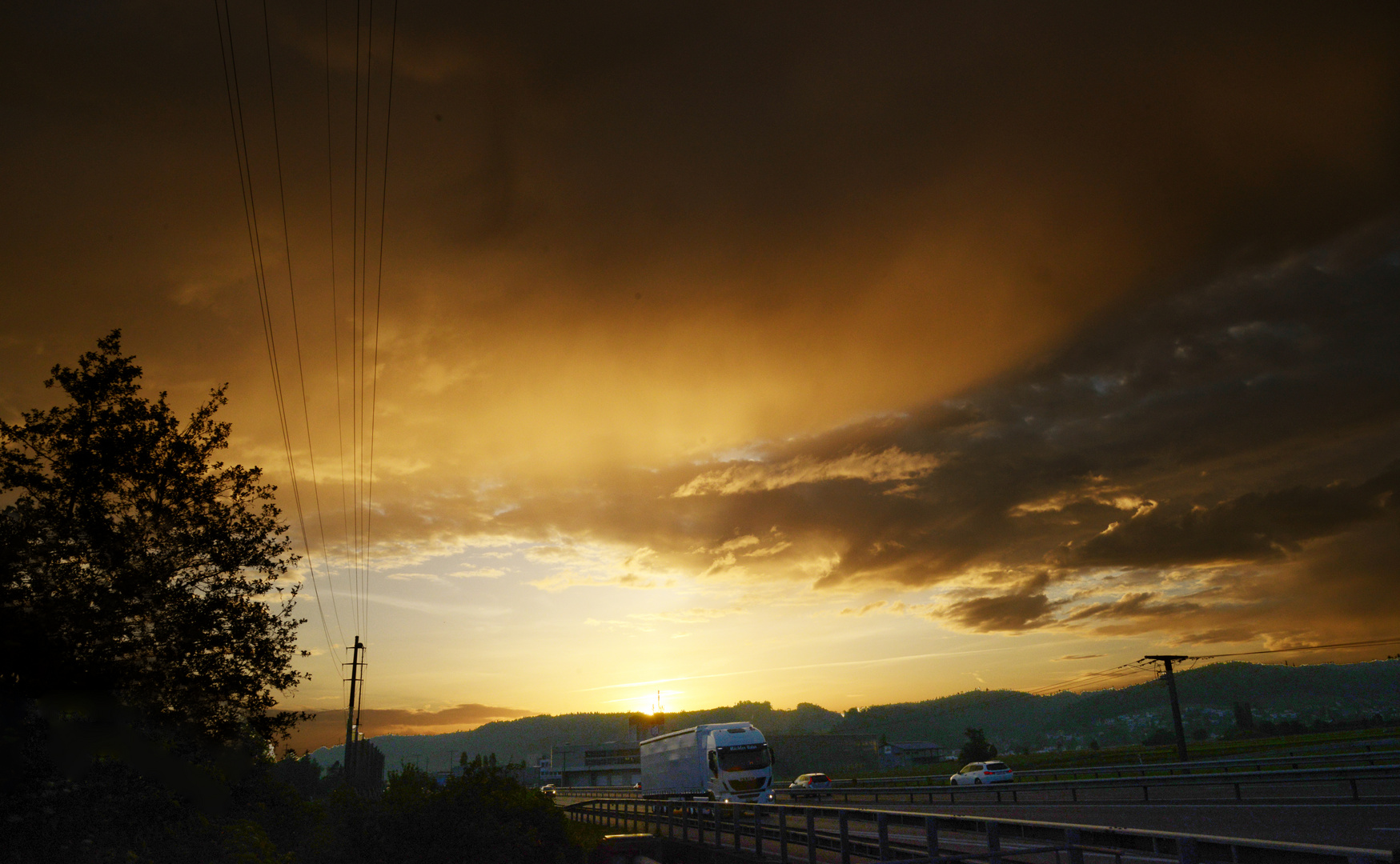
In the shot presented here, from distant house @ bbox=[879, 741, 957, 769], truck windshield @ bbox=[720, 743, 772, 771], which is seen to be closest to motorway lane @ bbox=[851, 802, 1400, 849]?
truck windshield @ bbox=[720, 743, 772, 771]

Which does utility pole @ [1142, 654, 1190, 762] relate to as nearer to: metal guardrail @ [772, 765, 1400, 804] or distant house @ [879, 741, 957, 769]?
A: metal guardrail @ [772, 765, 1400, 804]

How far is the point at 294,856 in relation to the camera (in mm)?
21359

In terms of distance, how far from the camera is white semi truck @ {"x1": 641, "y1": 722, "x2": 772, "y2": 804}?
43.1 metres

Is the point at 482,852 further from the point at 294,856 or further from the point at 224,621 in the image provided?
the point at 224,621

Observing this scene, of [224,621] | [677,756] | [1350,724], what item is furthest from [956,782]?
[1350,724]

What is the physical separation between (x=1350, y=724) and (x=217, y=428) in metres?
178

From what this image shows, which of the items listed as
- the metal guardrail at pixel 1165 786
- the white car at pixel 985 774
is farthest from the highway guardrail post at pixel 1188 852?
the white car at pixel 985 774

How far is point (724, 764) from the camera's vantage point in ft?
143

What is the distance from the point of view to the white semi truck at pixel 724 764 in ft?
141

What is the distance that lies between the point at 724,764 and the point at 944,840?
19.3 meters

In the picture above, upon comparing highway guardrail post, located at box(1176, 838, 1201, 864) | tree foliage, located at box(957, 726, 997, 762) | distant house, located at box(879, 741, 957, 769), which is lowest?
distant house, located at box(879, 741, 957, 769)

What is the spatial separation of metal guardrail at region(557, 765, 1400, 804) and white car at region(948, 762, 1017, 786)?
4.73 meters

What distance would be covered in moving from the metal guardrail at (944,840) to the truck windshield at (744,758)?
7477 mm

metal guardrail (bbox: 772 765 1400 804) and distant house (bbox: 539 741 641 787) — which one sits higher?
metal guardrail (bbox: 772 765 1400 804)
